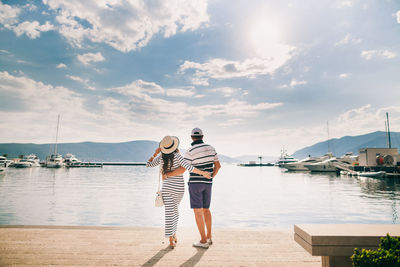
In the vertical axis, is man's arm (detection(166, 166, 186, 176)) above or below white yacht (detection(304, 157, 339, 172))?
below

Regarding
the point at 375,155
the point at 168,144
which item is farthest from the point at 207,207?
the point at 375,155

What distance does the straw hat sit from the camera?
4671 mm

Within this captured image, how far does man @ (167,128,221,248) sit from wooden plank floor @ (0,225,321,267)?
0.39 meters

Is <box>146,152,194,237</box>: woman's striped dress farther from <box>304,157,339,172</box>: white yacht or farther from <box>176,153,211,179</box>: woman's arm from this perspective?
<box>304,157,339,172</box>: white yacht

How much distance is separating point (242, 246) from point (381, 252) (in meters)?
2.85

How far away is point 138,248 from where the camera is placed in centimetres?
445

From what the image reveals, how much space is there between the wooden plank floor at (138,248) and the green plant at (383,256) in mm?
1815

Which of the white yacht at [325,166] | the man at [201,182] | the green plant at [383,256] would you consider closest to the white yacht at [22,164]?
the white yacht at [325,166]

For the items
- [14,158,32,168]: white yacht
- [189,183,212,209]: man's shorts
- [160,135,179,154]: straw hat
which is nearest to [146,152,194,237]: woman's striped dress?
[160,135,179,154]: straw hat

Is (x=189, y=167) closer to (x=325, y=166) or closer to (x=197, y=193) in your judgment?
(x=197, y=193)

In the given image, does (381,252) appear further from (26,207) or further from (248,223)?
(26,207)

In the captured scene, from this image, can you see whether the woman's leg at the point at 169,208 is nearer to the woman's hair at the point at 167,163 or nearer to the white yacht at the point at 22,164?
the woman's hair at the point at 167,163

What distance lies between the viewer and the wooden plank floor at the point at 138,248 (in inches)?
150

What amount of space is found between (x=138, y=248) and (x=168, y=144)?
1.94m
